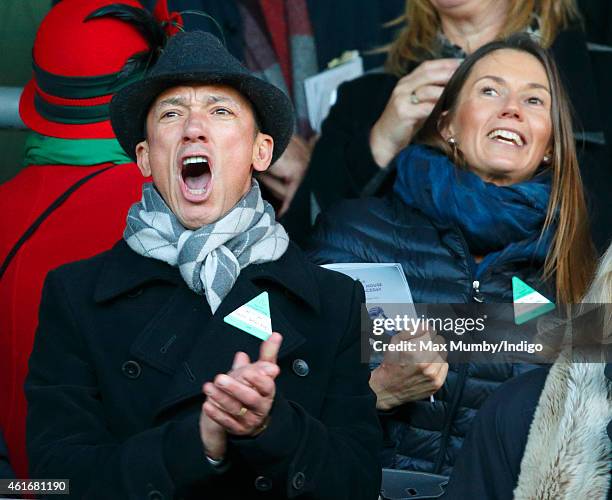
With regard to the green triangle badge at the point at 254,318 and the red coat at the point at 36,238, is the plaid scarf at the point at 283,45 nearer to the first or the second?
the red coat at the point at 36,238

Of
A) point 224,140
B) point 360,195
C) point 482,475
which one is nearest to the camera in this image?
point 482,475

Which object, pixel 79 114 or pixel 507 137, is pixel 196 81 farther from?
pixel 507 137

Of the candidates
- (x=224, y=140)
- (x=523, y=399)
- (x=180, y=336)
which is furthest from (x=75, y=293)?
(x=523, y=399)

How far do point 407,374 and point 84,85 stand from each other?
1187mm

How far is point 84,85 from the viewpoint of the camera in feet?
13.1

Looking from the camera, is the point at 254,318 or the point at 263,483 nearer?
the point at 263,483

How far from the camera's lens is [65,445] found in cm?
314

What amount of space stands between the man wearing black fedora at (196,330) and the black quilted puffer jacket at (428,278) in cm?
67

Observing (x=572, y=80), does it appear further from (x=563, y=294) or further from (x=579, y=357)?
(x=579, y=357)

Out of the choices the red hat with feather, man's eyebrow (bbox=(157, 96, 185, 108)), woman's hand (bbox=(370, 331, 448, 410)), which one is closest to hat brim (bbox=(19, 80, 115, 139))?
the red hat with feather

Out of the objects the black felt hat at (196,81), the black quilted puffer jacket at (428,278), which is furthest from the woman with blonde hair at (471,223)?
the black felt hat at (196,81)

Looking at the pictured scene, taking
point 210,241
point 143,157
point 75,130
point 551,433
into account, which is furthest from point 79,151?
point 551,433

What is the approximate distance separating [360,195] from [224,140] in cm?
124

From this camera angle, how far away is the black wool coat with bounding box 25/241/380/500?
300 cm
